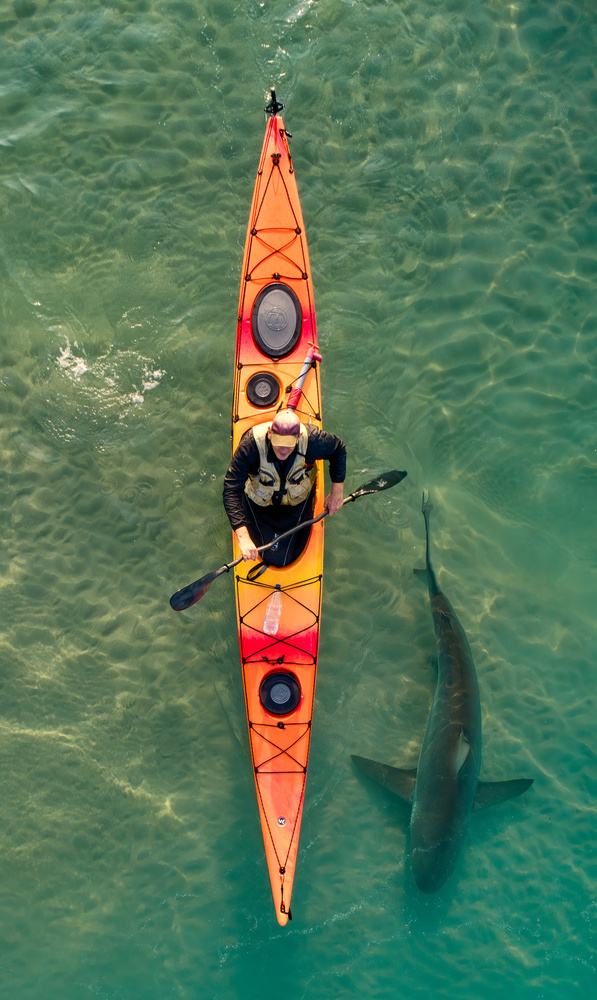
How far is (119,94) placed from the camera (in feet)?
22.3

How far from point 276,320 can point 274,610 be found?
242cm

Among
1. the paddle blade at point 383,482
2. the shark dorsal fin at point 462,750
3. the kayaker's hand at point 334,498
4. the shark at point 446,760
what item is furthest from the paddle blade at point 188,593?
the shark dorsal fin at point 462,750

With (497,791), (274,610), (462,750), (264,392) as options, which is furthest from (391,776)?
(264,392)

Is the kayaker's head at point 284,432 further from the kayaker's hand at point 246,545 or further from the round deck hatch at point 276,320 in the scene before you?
the round deck hatch at point 276,320

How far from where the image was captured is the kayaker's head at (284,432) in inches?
202

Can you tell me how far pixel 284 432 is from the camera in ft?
16.9

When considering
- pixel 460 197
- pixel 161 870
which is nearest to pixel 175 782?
pixel 161 870

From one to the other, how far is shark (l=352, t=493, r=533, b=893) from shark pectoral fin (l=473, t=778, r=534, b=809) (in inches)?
5.0

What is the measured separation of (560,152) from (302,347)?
317 centimetres

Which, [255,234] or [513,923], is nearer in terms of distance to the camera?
[255,234]

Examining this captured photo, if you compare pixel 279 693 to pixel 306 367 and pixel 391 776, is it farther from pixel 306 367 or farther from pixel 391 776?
pixel 306 367

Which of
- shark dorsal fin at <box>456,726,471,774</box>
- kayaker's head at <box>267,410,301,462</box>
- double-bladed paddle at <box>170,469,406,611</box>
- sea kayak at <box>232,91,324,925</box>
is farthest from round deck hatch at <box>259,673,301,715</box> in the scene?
kayaker's head at <box>267,410,301,462</box>

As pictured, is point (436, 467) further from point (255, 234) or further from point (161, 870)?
point (161, 870)

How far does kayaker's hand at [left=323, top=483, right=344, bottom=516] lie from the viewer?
18.8 feet
